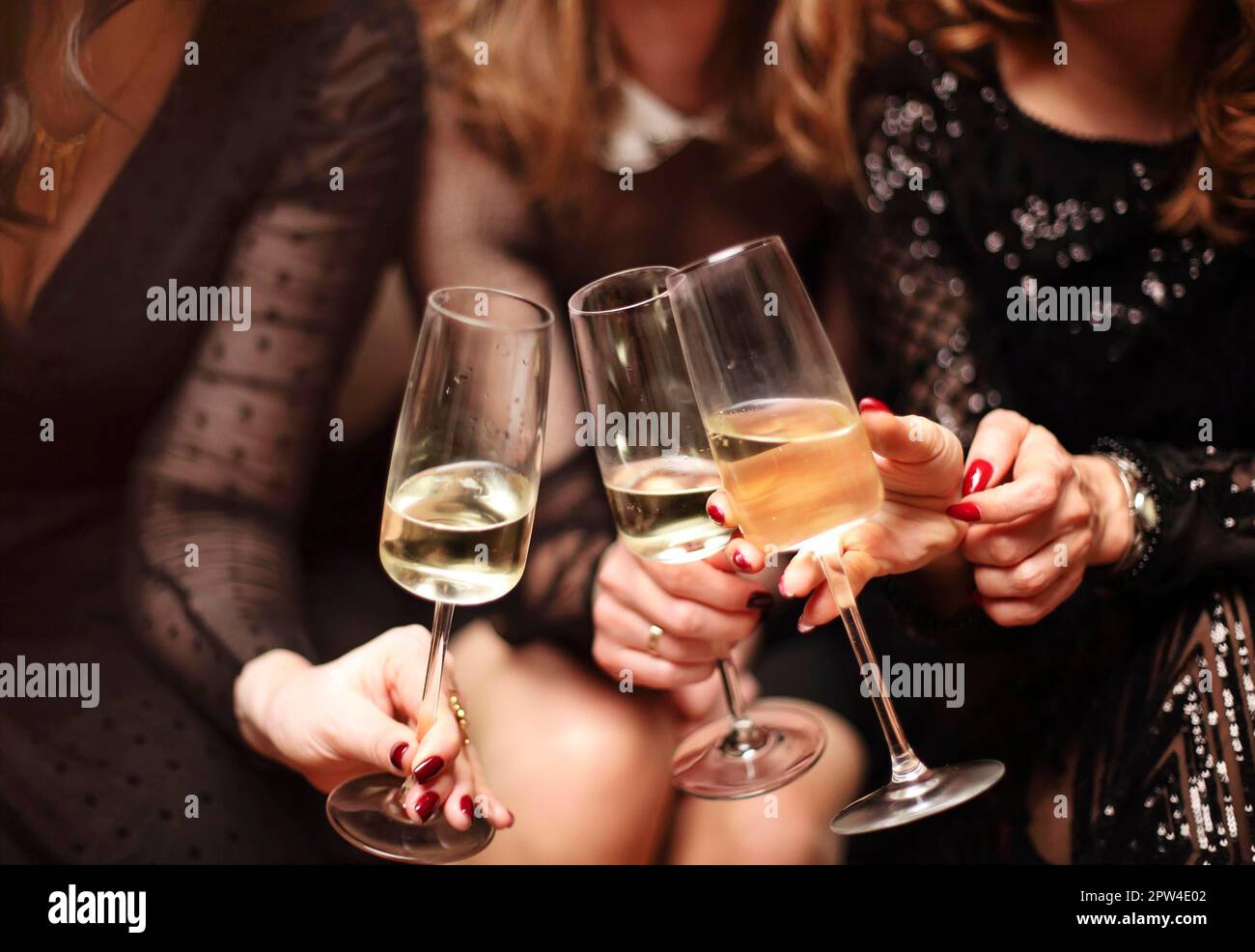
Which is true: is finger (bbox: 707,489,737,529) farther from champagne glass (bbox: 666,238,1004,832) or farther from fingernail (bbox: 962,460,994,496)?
fingernail (bbox: 962,460,994,496)

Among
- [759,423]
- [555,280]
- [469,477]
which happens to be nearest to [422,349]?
[469,477]

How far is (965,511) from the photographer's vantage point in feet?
2.61

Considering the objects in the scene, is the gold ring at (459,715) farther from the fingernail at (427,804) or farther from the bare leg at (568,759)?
the bare leg at (568,759)

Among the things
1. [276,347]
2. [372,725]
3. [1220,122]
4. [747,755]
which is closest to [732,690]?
[747,755]

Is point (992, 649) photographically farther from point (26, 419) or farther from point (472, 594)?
point (26, 419)

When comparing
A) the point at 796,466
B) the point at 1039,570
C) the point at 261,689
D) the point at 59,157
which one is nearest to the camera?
the point at 796,466

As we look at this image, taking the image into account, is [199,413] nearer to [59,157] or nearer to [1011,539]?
[59,157]

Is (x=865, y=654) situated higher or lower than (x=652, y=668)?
higher

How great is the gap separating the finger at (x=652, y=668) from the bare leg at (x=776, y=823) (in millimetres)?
229

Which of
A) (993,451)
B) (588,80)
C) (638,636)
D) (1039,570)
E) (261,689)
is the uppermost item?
(588,80)

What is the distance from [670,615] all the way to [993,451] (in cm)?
31

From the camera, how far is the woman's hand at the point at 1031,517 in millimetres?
816

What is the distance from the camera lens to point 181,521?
3.75 ft

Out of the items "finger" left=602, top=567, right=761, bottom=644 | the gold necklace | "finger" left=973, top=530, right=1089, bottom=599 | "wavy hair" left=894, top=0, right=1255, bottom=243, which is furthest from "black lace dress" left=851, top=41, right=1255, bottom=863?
the gold necklace
